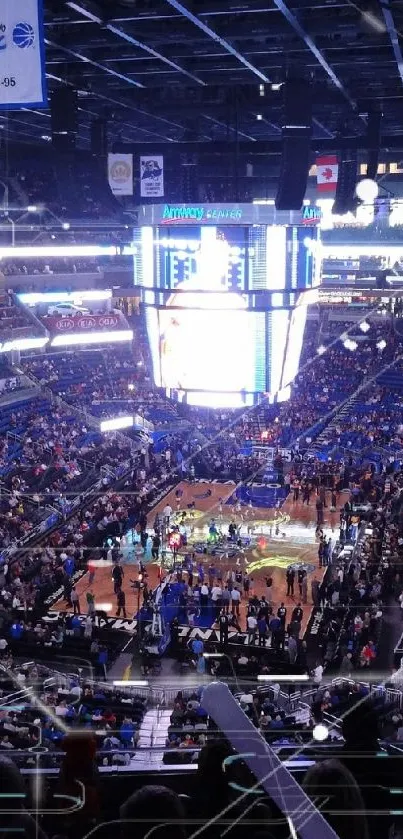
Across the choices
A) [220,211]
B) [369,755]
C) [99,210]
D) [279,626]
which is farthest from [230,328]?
[99,210]

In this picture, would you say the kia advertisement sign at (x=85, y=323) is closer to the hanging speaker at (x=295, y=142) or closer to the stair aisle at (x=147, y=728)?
the hanging speaker at (x=295, y=142)

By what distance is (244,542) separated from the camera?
60.4 ft

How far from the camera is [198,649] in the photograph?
41.5 ft

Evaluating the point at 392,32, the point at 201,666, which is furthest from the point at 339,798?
the point at 201,666

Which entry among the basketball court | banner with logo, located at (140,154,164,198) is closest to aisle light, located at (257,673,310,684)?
the basketball court

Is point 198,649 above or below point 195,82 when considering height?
below

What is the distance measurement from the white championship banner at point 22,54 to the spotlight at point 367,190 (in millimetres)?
6776

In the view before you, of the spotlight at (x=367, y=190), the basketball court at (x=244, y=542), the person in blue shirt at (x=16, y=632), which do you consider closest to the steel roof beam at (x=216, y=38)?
the spotlight at (x=367, y=190)

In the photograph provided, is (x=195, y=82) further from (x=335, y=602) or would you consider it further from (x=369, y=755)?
(x=369, y=755)

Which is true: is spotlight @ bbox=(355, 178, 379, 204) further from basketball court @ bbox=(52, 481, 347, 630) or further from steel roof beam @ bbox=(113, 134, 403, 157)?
basketball court @ bbox=(52, 481, 347, 630)

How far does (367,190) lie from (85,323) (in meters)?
22.4

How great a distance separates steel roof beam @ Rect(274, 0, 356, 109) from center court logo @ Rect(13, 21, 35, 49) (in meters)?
2.59

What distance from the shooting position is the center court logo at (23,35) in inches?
283

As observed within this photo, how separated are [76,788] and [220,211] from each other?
12.3 meters
